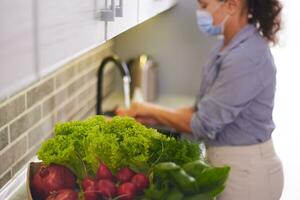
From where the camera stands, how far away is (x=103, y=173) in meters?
0.88

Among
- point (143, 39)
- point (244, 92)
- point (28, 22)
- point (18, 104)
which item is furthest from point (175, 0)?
point (28, 22)

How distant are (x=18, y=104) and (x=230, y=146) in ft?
2.38

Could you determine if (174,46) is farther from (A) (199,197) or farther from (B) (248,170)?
(A) (199,197)

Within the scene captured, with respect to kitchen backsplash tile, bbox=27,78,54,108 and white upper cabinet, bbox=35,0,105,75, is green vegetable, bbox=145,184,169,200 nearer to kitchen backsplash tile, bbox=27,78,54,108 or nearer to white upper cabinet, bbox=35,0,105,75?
white upper cabinet, bbox=35,0,105,75

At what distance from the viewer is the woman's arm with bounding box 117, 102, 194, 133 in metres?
1.80

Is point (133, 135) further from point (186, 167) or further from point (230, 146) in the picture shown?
point (230, 146)

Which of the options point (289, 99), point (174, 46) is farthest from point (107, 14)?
point (289, 99)

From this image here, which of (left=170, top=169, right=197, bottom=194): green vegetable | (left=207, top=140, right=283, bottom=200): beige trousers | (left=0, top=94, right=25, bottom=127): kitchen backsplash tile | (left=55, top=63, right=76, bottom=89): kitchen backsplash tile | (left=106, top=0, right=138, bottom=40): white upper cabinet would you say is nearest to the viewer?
(left=170, top=169, right=197, bottom=194): green vegetable

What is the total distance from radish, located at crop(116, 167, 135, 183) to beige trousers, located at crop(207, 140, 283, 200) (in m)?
0.76

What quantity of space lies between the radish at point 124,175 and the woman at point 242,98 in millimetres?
669

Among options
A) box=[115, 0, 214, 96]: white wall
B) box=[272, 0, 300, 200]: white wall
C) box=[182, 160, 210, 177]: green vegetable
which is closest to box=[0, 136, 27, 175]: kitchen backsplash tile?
box=[182, 160, 210, 177]: green vegetable

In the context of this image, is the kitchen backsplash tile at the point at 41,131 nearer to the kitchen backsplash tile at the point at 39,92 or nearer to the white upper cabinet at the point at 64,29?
the kitchen backsplash tile at the point at 39,92

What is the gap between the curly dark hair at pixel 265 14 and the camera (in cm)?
162

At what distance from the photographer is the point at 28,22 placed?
0.61 metres
